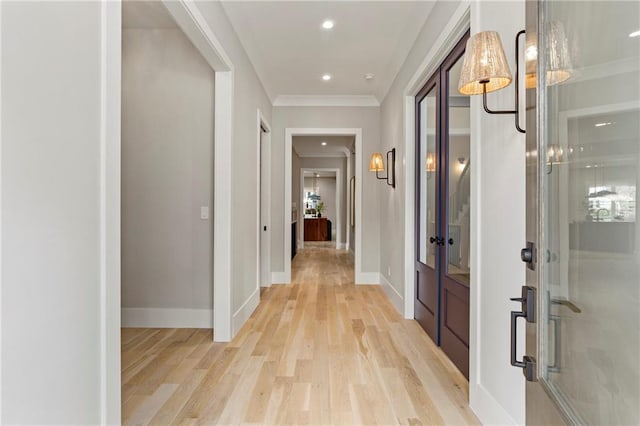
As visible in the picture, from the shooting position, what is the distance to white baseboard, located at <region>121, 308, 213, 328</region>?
3301 mm

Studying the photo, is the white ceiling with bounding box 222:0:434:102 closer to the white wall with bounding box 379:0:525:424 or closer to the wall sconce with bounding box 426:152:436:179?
the white wall with bounding box 379:0:525:424

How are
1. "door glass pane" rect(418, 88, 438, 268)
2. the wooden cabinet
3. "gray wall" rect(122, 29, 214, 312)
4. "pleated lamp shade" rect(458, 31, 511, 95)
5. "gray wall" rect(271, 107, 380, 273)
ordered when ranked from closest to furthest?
"pleated lamp shade" rect(458, 31, 511, 95)
"door glass pane" rect(418, 88, 438, 268)
"gray wall" rect(122, 29, 214, 312)
"gray wall" rect(271, 107, 380, 273)
the wooden cabinet

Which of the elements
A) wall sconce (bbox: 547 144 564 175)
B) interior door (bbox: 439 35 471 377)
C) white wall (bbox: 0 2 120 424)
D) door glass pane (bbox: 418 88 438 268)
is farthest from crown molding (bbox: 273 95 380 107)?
wall sconce (bbox: 547 144 564 175)

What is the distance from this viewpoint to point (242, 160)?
3449 millimetres

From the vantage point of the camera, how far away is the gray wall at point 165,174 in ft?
10.8

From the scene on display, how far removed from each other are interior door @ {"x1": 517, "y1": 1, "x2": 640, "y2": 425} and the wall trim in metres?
0.97

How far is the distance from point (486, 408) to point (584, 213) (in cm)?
155

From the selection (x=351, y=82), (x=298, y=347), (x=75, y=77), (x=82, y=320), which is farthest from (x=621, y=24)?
(x=351, y=82)

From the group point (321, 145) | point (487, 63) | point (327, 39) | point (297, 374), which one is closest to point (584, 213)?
point (487, 63)

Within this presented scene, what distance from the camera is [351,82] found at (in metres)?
4.52

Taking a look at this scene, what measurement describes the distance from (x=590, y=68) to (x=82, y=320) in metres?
1.61

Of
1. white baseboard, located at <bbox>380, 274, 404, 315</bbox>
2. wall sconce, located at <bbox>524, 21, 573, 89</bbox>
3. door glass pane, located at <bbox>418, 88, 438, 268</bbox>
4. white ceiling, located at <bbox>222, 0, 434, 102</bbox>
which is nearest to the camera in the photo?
wall sconce, located at <bbox>524, 21, 573, 89</bbox>

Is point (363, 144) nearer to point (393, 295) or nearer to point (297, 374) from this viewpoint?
point (393, 295)

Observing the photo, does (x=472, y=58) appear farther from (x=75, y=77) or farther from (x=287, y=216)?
(x=287, y=216)
